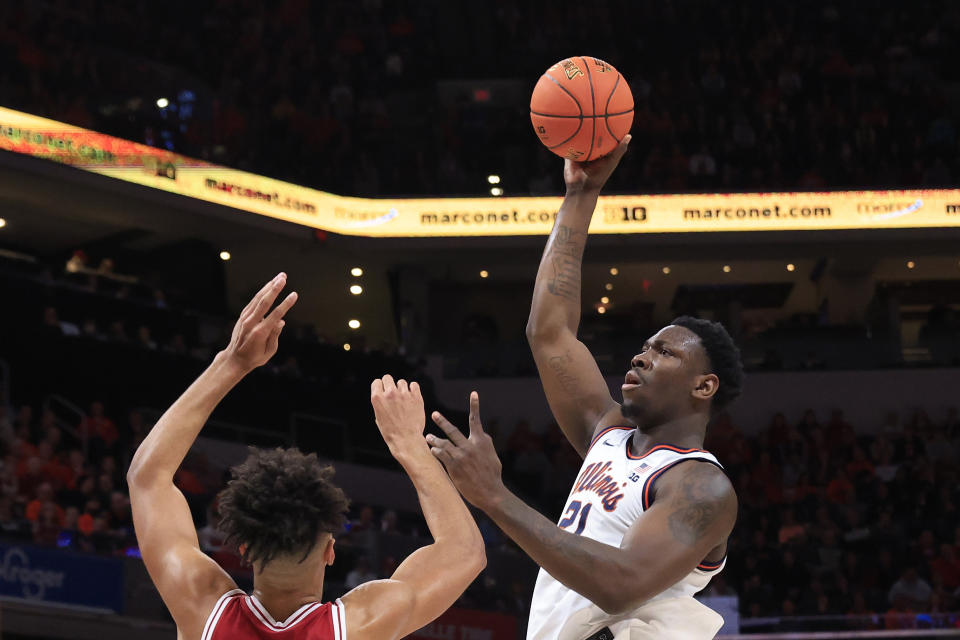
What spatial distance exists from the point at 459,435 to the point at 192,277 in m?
17.0

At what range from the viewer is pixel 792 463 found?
15641 millimetres

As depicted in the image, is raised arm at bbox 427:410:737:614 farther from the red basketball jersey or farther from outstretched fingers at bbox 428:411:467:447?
the red basketball jersey

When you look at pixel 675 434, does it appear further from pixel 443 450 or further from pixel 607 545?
pixel 443 450

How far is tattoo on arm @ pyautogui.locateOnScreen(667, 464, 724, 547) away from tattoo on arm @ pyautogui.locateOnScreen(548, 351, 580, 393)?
0.81 m

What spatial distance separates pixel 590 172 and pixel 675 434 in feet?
3.71

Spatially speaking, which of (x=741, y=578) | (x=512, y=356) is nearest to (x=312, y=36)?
(x=512, y=356)

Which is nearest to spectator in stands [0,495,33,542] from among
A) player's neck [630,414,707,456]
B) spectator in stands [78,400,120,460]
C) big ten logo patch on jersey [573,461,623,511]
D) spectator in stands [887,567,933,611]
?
spectator in stands [78,400,120,460]

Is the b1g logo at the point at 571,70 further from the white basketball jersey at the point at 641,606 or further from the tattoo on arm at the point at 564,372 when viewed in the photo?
the white basketball jersey at the point at 641,606

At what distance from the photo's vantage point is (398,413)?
2.79 meters

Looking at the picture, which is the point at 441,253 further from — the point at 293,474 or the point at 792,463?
the point at 293,474

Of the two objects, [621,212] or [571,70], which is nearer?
[571,70]

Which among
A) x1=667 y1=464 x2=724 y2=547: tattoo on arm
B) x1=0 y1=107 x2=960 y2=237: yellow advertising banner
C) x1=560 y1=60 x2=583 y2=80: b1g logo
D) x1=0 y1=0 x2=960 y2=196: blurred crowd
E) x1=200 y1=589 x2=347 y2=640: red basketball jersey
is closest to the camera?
x1=200 y1=589 x2=347 y2=640: red basketball jersey

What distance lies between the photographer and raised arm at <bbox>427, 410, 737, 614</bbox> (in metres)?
3.09

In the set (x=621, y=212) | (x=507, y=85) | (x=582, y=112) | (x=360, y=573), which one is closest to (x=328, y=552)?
(x=582, y=112)
